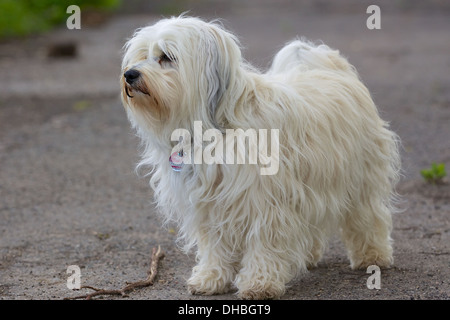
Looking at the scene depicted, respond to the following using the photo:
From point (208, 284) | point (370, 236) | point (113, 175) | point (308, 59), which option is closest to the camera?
point (208, 284)

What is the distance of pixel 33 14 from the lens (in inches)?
881

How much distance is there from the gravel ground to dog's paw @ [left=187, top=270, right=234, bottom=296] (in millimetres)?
90

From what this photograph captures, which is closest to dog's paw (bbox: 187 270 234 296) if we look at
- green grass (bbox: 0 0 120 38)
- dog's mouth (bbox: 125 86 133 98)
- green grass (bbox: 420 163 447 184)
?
dog's mouth (bbox: 125 86 133 98)

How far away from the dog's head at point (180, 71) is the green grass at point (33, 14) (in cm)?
1563

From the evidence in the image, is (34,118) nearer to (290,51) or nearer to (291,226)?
(290,51)

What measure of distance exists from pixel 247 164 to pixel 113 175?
412 centimetres

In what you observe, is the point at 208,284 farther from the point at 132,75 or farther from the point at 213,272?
the point at 132,75

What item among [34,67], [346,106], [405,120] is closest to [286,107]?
[346,106]

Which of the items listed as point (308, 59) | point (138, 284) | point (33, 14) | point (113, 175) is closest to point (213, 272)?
point (138, 284)

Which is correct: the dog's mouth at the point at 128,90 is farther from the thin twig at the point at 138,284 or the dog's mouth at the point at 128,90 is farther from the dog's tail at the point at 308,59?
the dog's tail at the point at 308,59

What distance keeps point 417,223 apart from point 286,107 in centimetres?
237

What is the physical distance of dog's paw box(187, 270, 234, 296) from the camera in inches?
204

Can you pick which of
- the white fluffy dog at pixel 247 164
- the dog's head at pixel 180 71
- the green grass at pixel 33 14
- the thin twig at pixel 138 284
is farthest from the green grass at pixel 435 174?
the green grass at pixel 33 14

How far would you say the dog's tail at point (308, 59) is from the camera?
5.89 metres
